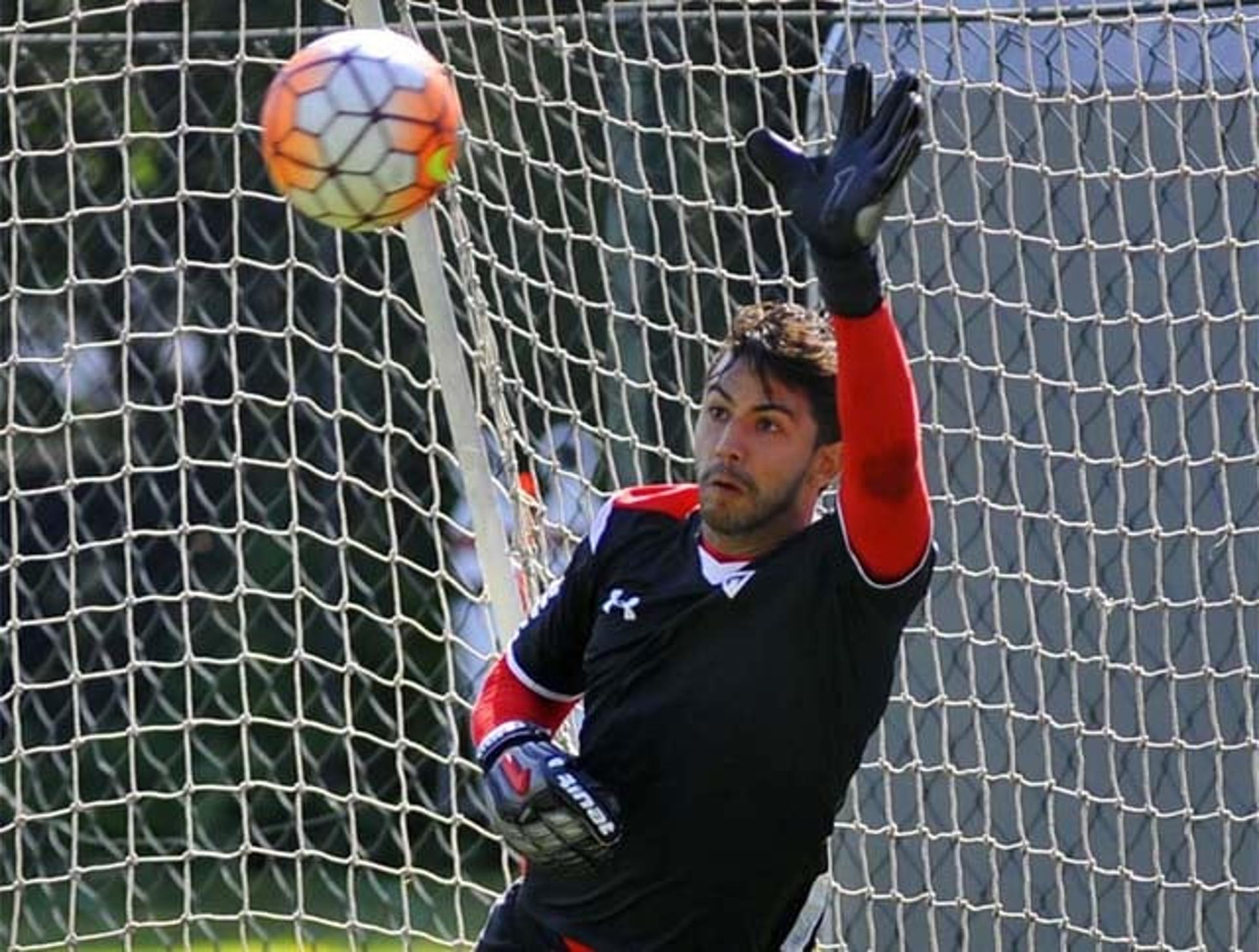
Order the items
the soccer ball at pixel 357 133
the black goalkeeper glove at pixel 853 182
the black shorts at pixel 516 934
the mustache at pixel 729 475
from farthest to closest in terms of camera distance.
A: the soccer ball at pixel 357 133 → the black shorts at pixel 516 934 → the mustache at pixel 729 475 → the black goalkeeper glove at pixel 853 182

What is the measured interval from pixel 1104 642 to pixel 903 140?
2929mm

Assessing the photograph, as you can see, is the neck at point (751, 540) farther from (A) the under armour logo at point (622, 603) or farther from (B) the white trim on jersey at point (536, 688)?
(B) the white trim on jersey at point (536, 688)

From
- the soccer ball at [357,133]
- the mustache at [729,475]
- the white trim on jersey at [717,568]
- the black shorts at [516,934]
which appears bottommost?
the black shorts at [516,934]

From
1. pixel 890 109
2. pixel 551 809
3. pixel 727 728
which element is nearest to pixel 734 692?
pixel 727 728

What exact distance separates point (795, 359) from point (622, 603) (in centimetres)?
46

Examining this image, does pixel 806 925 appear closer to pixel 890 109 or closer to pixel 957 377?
pixel 890 109

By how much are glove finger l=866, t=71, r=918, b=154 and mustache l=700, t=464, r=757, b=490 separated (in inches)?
23.5

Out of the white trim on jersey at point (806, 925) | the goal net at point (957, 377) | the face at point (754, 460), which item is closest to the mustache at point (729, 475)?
the face at point (754, 460)

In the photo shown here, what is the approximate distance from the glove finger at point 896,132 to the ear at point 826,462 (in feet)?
1.91

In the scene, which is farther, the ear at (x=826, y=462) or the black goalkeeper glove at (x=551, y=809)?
the ear at (x=826, y=462)

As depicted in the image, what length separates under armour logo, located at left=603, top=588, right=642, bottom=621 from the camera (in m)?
4.06

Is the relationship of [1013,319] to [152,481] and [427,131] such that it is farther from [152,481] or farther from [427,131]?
[152,481]

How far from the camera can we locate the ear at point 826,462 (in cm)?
403

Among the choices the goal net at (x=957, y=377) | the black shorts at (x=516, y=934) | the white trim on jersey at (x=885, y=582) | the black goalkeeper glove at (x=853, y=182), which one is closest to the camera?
the black goalkeeper glove at (x=853, y=182)
